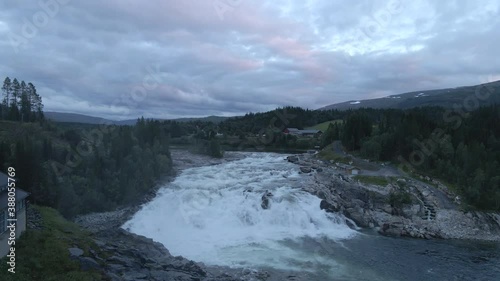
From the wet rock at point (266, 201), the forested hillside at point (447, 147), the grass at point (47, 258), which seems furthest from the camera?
the forested hillside at point (447, 147)

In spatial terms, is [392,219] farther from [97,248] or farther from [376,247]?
[97,248]

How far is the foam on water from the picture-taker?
29.2 m

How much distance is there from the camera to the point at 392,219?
39719mm

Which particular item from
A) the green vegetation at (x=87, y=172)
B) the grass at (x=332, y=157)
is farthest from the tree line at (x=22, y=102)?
the grass at (x=332, y=157)

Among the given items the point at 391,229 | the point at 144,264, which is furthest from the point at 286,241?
the point at 144,264

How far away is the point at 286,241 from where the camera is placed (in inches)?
1292

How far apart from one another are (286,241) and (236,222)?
672cm

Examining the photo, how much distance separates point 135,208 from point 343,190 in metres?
24.9

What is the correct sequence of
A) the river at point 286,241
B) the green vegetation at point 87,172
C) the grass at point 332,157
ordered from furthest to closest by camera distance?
the grass at point 332,157 < the green vegetation at point 87,172 < the river at point 286,241

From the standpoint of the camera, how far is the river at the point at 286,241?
27062mm

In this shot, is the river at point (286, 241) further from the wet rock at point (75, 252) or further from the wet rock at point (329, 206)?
the wet rock at point (75, 252)

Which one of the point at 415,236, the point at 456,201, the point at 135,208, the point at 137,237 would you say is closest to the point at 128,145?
the point at 135,208

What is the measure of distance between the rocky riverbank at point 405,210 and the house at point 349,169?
5793mm

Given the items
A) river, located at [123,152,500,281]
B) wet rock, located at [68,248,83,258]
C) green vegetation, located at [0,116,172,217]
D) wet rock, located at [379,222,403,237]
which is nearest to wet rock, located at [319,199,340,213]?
river, located at [123,152,500,281]
